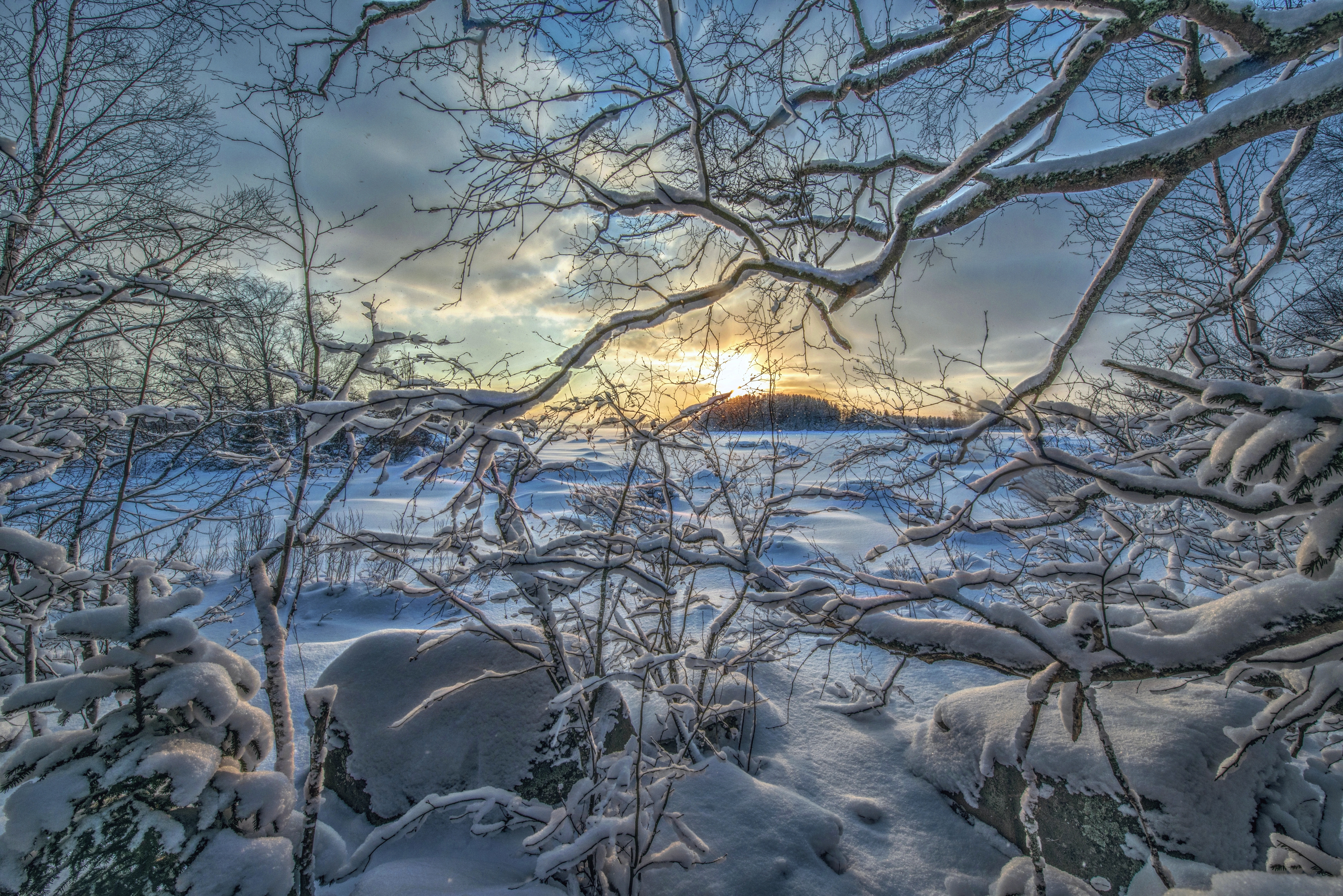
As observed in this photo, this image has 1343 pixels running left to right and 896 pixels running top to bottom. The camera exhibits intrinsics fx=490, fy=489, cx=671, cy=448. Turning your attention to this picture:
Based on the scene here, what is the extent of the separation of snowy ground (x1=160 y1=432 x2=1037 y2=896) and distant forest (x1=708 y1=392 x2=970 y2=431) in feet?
0.42

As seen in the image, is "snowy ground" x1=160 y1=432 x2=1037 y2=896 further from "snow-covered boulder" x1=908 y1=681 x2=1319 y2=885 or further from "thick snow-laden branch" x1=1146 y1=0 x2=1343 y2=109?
"thick snow-laden branch" x1=1146 y1=0 x2=1343 y2=109

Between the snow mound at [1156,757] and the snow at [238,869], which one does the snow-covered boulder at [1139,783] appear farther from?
the snow at [238,869]

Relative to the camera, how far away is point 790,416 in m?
3.57

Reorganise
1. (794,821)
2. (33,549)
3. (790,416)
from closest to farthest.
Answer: (33,549) < (794,821) < (790,416)

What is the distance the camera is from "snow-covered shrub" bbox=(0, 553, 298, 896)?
132cm

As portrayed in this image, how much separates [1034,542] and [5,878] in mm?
3576

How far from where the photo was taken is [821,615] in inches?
69.3

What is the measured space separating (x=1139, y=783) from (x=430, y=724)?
3888 mm

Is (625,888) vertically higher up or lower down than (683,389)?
lower down

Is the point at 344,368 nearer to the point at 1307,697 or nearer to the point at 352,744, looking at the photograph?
the point at 352,744

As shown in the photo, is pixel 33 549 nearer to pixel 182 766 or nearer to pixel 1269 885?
pixel 182 766

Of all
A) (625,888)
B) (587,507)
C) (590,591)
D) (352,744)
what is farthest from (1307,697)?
(590,591)

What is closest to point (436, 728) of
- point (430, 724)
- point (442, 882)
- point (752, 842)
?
point (430, 724)

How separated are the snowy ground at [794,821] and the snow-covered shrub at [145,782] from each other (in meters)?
0.53
